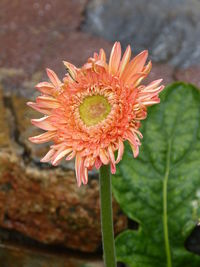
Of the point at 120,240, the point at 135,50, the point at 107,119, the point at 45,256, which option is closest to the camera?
the point at 107,119

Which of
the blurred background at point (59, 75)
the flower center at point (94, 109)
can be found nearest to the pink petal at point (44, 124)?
the flower center at point (94, 109)

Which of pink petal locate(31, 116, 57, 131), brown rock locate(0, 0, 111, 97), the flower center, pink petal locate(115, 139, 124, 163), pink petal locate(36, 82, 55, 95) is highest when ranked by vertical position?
brown rock locate(0, 0, 111, 97)

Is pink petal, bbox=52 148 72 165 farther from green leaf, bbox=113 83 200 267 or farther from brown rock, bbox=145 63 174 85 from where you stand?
brown rock, bbox=145 63 174 85

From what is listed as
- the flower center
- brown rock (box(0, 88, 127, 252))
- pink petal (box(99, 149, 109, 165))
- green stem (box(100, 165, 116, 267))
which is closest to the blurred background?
brown rock (box(0, 88, 127, 252))

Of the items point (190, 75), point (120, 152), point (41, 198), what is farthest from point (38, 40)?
point (120, 152)

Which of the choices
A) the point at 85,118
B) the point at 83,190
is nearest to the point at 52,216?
the point at 83,190

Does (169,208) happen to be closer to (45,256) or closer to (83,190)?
(83,190)

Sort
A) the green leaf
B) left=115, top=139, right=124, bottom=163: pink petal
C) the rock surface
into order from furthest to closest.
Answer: the rock surface < the green leaf < left=115, top=139, right=124, bottom=163: pink petal
